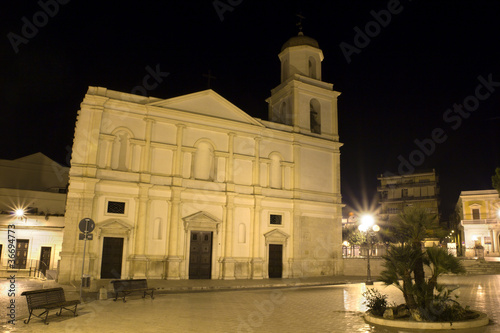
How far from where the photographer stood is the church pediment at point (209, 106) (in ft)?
83.8

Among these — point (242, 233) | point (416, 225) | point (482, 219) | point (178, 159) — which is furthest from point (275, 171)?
point (482, 219)

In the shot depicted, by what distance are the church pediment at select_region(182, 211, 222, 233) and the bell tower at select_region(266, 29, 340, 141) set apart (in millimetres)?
9604

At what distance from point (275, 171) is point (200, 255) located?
816 cm

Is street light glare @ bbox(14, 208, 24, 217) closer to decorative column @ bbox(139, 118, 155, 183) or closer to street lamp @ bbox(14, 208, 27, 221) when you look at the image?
street lamp @ bbox(14, 208, 27, 221)

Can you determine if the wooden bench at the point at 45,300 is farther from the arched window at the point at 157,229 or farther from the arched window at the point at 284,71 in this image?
the arched window at the point at 284,71

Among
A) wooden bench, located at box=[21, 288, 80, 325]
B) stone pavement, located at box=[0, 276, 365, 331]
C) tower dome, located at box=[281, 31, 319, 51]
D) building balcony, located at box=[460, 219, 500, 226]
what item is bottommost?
stone pavement, located at box=[0, 276, 365, 331]

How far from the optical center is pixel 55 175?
136 feet

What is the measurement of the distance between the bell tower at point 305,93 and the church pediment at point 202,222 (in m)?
9.60

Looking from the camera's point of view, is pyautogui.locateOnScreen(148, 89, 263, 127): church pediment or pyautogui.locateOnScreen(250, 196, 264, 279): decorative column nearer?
pyautogui.locateOnScreen(148, 89, 263, 127): church pediment

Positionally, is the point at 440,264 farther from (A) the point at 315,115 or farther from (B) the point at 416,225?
(A) the point at 315,115

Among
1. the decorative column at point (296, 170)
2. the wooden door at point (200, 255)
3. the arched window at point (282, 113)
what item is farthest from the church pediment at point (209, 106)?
the wooden door at point (200, 255)

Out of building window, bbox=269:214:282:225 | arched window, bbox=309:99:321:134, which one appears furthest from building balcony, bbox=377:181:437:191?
building window, bbox=269:214:282:225

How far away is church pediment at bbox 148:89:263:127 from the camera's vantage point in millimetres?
25531

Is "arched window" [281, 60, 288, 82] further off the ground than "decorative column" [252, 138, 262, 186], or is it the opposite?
"arched window" [281, 60, 288, 82]
